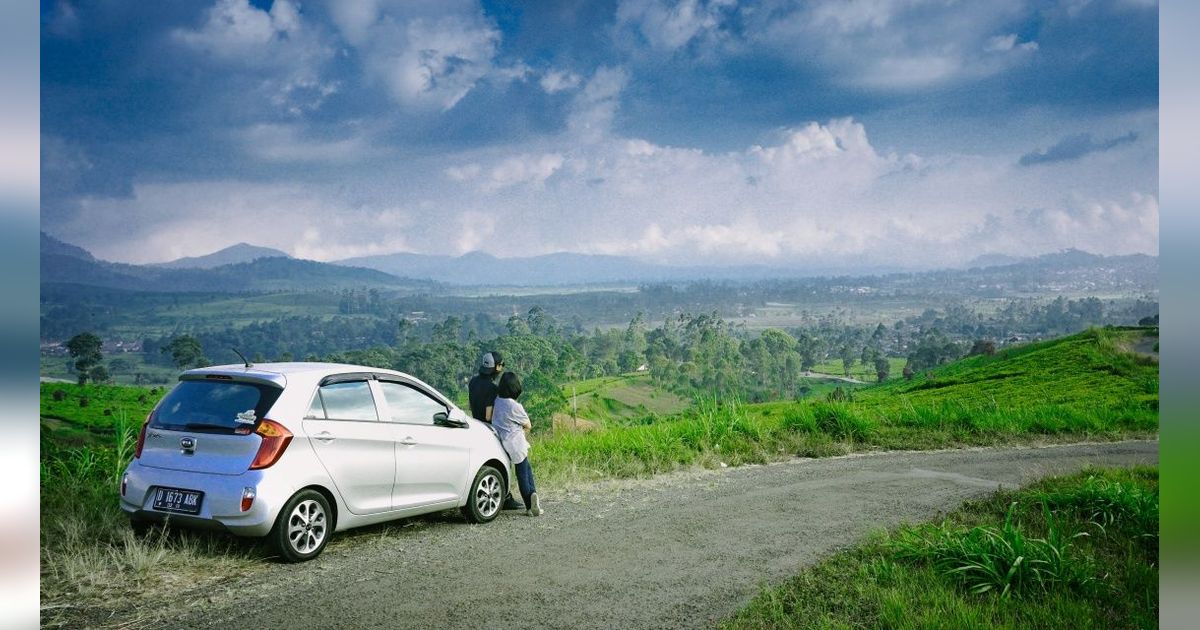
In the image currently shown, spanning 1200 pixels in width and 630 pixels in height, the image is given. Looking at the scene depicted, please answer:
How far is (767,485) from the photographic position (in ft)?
33.6

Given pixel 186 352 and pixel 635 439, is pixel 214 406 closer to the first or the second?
pixel 635 439

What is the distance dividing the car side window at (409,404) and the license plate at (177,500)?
1.72 meters

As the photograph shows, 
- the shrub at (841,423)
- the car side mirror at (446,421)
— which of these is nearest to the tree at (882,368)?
the shrub at (841,423)

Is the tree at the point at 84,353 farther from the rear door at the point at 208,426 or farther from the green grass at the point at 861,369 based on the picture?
the green grass at the point at 861,369

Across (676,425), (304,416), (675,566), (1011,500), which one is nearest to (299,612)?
(304,416)

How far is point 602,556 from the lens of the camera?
688 cm

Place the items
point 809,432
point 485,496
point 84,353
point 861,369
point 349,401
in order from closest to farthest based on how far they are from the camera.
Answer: point 349,401
point 485,496
point 809,432
point 84,353
point 861,369

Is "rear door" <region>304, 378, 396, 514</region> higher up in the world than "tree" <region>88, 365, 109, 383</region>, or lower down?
higher up

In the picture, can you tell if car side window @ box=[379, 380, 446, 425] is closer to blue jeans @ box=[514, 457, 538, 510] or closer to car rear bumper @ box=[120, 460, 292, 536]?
blue jeans @ box=[514, 457, 538, 510]

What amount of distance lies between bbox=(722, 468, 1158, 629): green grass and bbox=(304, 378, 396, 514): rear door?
321 centimetres

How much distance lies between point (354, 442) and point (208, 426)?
43.3 inches

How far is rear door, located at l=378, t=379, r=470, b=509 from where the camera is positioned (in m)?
7.37

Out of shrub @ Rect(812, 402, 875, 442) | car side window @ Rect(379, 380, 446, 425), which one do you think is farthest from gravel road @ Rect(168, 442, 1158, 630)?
shrub @ Rect(812, 402, 875, 442)

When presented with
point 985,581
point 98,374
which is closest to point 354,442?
point 985,581
